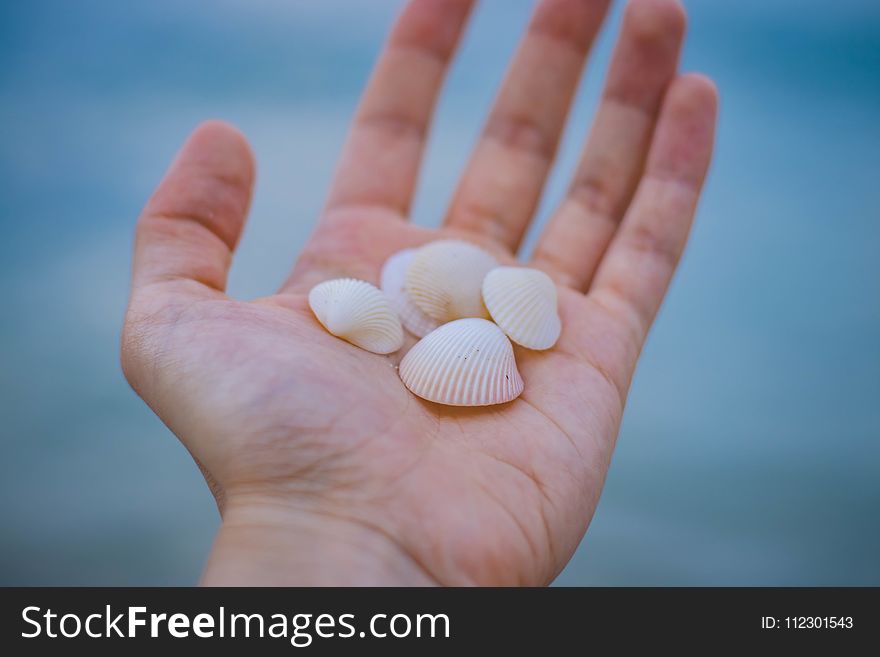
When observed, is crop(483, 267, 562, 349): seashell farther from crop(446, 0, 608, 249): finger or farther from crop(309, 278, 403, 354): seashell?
crop(446, 0, 608, 249): finger

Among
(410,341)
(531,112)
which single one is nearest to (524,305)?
(410,341)

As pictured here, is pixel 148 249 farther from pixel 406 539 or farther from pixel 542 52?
pixel 542 52

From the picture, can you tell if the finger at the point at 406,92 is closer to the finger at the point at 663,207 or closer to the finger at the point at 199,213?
the finger at the point at 199,213

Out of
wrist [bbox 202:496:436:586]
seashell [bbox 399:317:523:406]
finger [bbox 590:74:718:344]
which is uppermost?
finger [bbox 590:74:718:344]

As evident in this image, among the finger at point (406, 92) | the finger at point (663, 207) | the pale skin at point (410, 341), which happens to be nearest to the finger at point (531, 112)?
the pale skin at point (410, 341)

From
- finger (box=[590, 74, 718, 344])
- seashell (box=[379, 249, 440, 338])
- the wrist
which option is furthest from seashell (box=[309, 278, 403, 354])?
finger (box=[590, 74, 718, 344])

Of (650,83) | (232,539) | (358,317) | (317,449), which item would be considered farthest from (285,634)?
(650,83)
